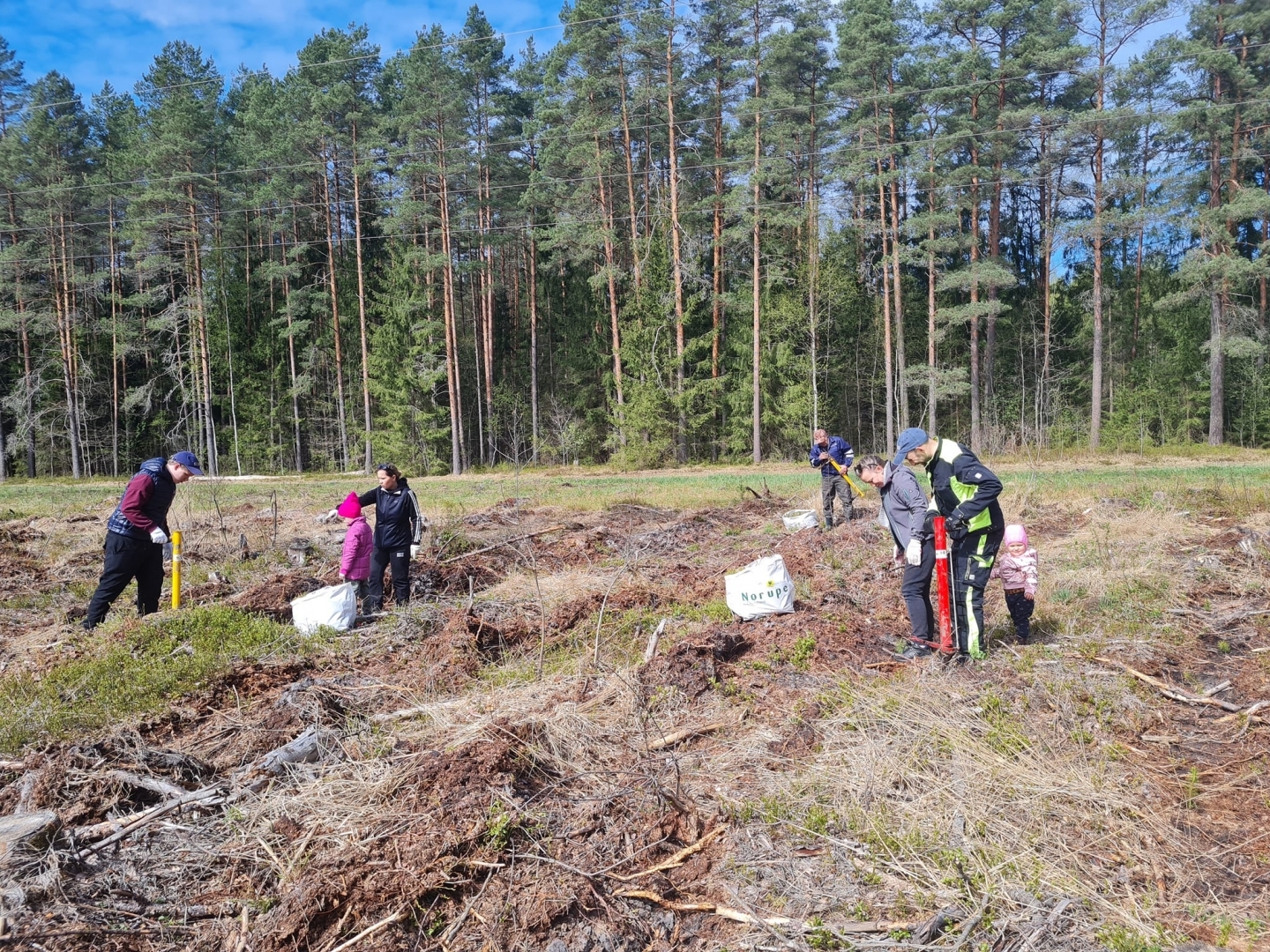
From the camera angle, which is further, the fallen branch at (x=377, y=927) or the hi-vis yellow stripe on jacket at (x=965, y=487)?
the hi-vis yellow stripe on jacket at (x=965, y=487)

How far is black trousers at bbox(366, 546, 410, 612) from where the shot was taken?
802 cm

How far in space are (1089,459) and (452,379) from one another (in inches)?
869

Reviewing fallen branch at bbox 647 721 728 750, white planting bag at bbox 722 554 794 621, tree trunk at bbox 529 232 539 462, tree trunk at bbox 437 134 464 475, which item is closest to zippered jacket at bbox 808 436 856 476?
white planting bag at bbox 722 554 794 621

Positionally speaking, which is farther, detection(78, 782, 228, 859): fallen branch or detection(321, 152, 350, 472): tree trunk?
detection(321, 152, 350, 472): tree trunk

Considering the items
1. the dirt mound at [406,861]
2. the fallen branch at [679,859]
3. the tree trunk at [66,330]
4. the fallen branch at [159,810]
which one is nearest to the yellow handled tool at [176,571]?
the fallen branch at [159,810]

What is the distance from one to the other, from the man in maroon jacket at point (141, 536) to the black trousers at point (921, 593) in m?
6.37

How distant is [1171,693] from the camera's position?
5.13 meters

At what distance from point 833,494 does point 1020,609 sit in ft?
20.1

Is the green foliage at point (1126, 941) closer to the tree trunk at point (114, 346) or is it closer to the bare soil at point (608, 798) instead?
the bare soil at point (608, 798)

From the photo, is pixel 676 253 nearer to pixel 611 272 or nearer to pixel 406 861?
pixel 611 272

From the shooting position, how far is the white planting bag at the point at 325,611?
7.32 meters

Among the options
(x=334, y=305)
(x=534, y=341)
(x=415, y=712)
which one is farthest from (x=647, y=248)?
(x=415, y=712)

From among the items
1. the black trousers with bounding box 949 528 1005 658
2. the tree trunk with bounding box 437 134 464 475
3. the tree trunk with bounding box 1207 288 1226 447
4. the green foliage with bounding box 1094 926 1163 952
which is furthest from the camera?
the tree trunk with bounding box 437 134 464 475

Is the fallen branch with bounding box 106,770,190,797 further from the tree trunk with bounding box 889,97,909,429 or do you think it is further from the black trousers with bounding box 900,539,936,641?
the tree trunk with bounding box 889,97,909,429
